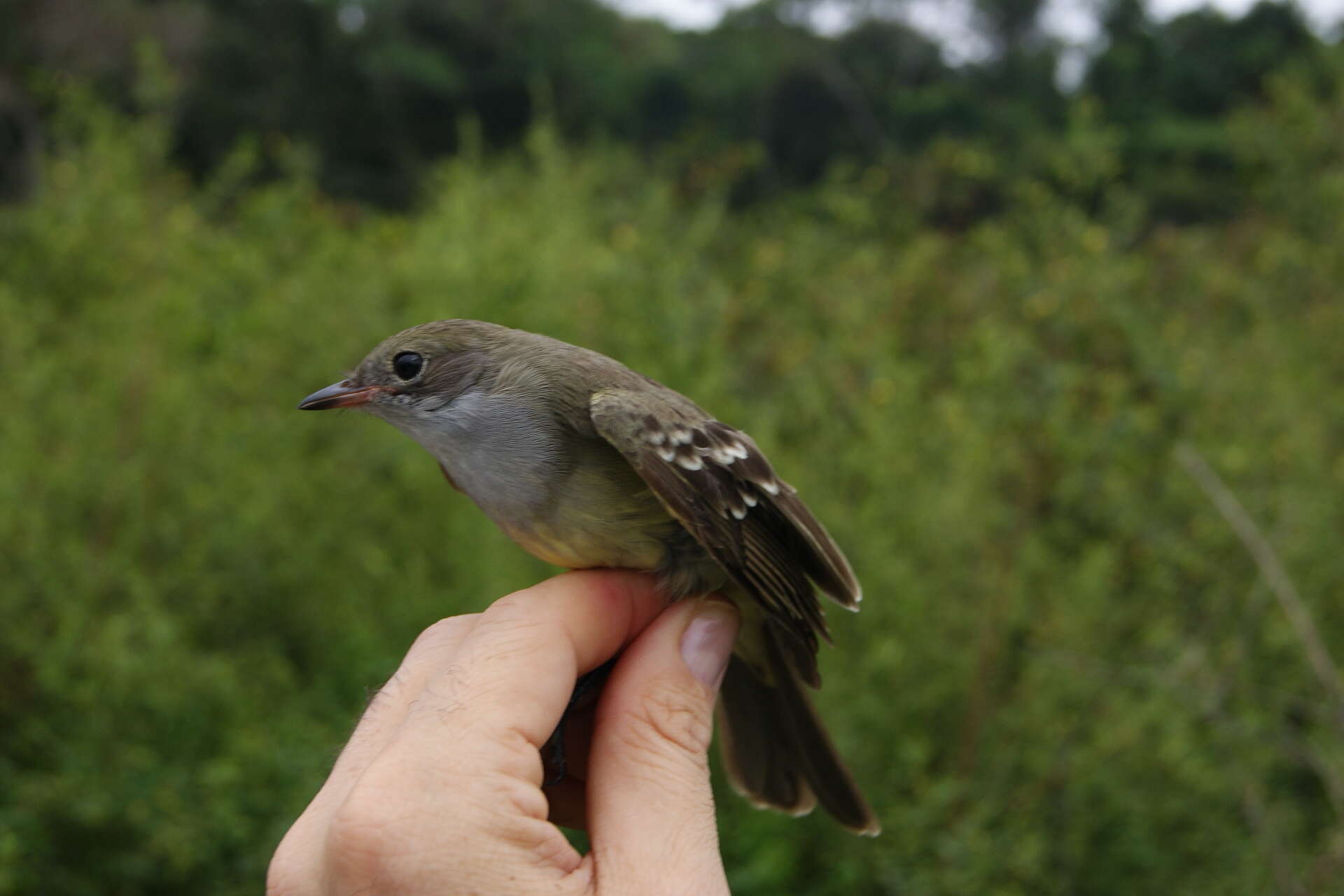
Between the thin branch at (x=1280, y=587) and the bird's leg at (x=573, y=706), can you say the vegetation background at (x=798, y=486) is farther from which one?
the bird's leg at (x=573, y=706)

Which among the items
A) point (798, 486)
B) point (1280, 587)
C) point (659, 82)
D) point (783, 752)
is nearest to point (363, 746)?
point (783, 752)

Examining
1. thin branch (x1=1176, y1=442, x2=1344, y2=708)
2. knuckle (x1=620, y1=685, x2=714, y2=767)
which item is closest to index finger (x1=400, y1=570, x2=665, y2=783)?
knuckle (x1=620, y1=685, x2=714, y2=767)

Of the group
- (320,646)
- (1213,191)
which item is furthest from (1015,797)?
(1213,191)

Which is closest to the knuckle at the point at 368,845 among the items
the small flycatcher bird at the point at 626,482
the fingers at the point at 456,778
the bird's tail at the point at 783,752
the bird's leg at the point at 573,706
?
the fingers at the point at 456,778

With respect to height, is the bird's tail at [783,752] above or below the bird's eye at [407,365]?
below

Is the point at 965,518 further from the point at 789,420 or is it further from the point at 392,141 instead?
the point at 392,141

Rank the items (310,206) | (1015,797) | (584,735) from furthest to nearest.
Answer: (310,206), (1015,797), (584,735)

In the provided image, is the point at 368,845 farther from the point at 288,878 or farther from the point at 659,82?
the point at 659,82
